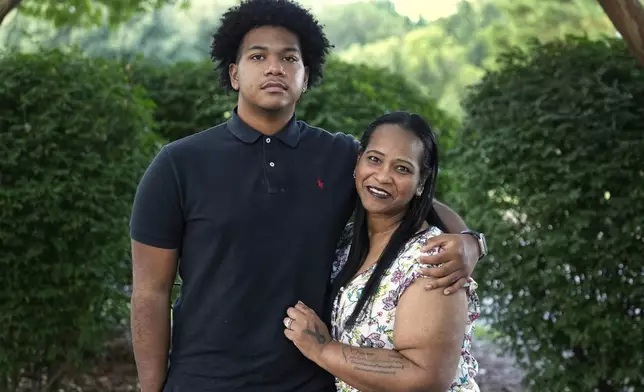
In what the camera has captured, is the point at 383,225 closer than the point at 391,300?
No

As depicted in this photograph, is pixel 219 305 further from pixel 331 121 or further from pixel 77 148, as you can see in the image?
pixel 331 121

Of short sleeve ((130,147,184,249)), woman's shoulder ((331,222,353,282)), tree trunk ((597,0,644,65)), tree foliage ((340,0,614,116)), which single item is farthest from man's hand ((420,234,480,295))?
tree foliage ((340,0,614,116))

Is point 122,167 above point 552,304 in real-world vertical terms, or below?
above

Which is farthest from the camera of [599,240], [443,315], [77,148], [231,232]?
[77,148]

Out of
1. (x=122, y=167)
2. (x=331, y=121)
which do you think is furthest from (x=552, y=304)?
(x=122, y=167)

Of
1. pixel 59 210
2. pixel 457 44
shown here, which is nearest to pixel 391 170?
pixel 59 210

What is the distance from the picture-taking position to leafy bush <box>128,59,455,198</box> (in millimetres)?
6578

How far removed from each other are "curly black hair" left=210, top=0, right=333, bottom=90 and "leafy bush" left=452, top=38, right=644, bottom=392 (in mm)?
2412

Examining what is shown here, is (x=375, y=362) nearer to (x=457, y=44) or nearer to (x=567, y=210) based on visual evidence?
(x=567, y=210)

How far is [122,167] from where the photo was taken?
5281 millimetres

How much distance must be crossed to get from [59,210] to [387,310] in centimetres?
311

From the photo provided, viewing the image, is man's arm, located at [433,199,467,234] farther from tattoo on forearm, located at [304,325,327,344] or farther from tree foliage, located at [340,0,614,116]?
tree foliage, located at [340,0,614,116]

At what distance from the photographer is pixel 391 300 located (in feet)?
7.98

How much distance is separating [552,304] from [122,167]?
2.69 m
